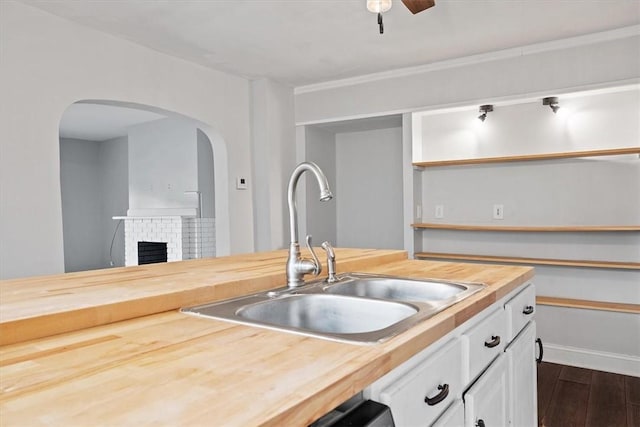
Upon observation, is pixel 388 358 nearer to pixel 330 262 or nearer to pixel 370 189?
pixel 330 262

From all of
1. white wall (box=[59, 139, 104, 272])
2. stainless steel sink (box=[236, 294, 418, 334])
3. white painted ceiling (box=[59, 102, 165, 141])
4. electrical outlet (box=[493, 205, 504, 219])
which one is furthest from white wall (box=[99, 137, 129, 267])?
stainless steel sink (box=[236, 294, 418, 334])

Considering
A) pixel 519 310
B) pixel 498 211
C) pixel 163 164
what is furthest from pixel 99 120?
pixel 519 310

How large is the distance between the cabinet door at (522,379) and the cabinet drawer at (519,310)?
0.12 ft

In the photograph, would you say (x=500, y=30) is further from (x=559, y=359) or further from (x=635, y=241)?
(x=559, y=359)

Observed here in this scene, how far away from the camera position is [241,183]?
440 centimetres

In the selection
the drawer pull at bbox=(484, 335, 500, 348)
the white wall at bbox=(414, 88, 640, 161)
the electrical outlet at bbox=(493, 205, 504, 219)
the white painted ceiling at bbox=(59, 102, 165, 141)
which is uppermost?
the white painted ceiling at bbox=(59, 102, 165, 141)

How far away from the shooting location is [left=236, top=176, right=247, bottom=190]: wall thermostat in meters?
4.37

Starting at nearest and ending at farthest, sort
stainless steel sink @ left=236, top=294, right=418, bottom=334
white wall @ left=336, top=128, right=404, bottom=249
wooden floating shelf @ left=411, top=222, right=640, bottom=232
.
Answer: stainless steel sink @ left=236, top=294, right=418, bottom=334 < wooden floating shelf @ left=411, top=222, right=640, bottom=232 < white wall @ left=336, top=128, right=404, bottom=249

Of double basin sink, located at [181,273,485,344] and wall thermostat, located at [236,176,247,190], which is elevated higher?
wall thermostat, located at [236,176,247,190]

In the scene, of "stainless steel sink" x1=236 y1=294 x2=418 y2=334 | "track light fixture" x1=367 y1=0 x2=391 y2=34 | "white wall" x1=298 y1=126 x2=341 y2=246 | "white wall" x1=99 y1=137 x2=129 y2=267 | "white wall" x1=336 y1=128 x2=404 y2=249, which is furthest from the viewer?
"white wall" x1=99 y1=137 x2=129 y2=267

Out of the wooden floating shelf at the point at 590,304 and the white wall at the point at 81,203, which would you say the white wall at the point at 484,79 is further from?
the white wall at the point at 81,203

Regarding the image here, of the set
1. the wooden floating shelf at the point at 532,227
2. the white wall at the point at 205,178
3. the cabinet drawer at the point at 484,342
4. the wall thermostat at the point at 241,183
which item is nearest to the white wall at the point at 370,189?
the wooden floating shelf at the point at 532,227

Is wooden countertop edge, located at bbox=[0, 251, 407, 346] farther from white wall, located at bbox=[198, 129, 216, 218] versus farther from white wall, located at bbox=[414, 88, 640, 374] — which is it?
white wall, located at bbox=[198, 129, 216, 218]

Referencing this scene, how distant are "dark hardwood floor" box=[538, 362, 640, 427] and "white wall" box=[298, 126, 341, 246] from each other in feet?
7.95
